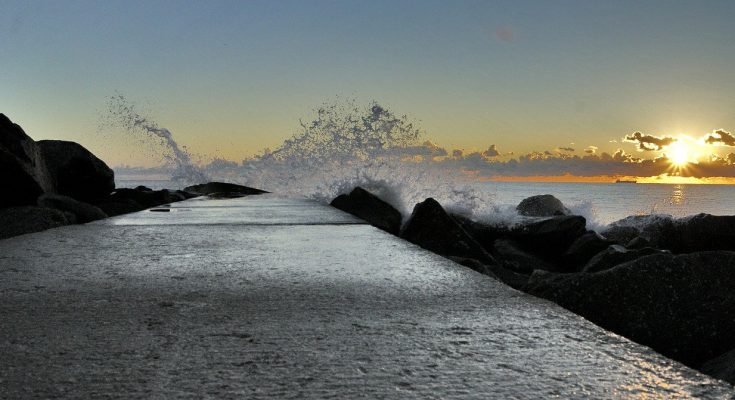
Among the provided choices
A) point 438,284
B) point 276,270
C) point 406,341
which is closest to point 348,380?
point 406,341

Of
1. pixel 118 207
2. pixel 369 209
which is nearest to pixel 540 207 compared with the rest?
pixel 369 209

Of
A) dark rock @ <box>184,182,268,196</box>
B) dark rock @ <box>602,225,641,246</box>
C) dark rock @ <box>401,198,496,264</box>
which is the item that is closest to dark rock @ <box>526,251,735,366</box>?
dark rock @ <box>401,198,496,264</box>

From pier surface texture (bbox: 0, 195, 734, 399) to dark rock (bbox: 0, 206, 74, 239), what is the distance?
2979mm

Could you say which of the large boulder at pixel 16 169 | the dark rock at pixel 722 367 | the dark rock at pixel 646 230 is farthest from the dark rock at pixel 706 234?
the large boulder at pixel 16 169

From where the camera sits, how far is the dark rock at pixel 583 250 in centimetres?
684

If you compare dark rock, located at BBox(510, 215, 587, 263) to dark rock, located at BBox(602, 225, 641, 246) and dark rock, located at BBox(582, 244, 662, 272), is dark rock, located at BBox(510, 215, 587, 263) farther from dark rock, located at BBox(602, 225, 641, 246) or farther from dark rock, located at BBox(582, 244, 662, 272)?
dark rock, located at BBox(582, 244, 662, 272)

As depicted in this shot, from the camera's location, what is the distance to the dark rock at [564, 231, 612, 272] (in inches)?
269

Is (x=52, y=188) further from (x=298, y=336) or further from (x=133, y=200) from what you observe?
(x=298, y=336)

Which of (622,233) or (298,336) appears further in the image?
(622,233)

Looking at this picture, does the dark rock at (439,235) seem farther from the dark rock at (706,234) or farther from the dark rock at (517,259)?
the dark rock at (706,234)

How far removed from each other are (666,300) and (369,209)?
5894 millimetres

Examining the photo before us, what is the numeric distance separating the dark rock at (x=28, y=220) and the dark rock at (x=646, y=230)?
737cm

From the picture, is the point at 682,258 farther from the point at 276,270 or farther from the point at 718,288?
the point at 276,270

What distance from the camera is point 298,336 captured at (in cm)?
135
